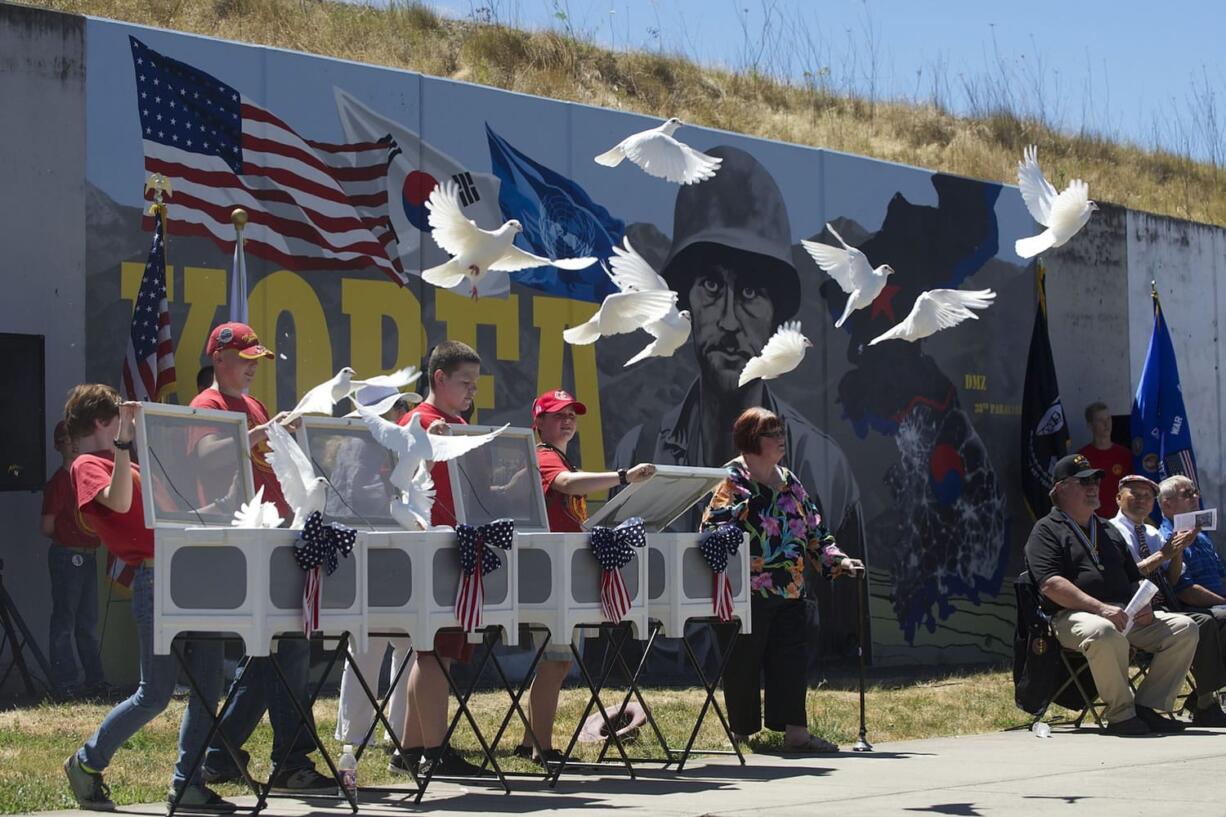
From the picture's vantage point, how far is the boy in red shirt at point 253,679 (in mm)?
7355

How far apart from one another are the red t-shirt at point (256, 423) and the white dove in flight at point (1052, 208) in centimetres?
459

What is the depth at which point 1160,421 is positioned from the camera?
60.1 feet

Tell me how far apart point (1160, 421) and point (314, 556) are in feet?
43.7

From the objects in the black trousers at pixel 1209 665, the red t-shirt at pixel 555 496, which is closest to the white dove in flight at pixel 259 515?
the red t-shirt at pixel 555 496

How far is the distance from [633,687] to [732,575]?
→ 790mm

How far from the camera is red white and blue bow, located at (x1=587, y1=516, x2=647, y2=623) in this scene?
7.87m

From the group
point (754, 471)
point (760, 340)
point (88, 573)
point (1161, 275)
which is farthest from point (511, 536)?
point (1161, 275)

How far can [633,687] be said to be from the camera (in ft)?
27.7

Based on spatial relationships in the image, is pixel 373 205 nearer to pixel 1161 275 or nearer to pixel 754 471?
pixel 754 471

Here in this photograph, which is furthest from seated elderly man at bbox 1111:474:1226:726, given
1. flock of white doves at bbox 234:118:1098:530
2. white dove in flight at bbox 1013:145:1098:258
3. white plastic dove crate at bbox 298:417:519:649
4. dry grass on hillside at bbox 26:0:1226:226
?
dry grass on hillside at bbox 26:0:1226:226

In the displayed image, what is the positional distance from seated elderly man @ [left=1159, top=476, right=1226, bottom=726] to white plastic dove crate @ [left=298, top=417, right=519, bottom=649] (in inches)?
210

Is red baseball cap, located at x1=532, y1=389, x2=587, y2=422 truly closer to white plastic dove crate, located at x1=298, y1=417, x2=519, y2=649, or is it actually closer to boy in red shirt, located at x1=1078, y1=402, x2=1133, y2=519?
white plastic dove crate, located at x1=298, y1=417, x2=519, y2=649

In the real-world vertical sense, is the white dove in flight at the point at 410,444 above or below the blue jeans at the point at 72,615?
above

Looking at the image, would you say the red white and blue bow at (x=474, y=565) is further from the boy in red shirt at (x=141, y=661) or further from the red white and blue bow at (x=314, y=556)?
the boy in red shirt at (x=141, y=661)
